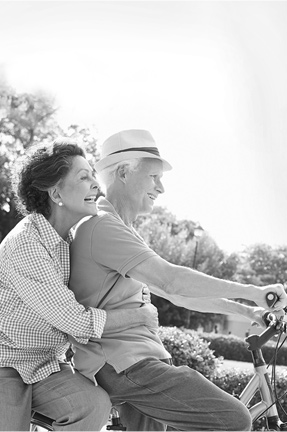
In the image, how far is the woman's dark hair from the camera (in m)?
2.96

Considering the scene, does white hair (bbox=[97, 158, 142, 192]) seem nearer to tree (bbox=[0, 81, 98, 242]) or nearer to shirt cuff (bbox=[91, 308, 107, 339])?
shirt cuff (bbox=[91, 308, 107, 339])

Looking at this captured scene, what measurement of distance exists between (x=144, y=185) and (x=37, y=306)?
0.69 m

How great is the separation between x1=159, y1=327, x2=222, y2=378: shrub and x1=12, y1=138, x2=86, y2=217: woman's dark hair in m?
5.84

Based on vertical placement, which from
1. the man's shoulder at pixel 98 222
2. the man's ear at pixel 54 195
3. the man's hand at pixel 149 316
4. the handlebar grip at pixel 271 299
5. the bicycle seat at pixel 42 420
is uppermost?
the man's ear at pixel 54 195

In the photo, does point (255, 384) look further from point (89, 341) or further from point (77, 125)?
point (77, 125)

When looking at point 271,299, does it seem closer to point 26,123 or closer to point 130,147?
point 130,147

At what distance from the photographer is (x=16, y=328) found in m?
2.82

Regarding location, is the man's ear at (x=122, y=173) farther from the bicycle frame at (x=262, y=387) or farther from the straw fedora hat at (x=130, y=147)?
the bicycle frame at (x=262, y=387)

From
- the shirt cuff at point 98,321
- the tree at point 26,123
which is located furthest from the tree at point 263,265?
the shirt cuff at point 98,321

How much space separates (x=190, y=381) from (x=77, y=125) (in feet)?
111

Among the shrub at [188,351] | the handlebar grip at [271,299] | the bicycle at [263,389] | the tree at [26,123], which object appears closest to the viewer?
the handlebar grip at [271,299]

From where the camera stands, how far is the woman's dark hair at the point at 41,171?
2963 millimetres

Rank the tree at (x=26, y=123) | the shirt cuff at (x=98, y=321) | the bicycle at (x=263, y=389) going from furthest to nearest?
1. the tree at (x=26, y=123)
2. the bicycle at (x=263, y=389)
3. the shirt cuff at (x=98, y=321)

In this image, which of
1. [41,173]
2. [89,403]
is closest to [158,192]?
[41,173]
